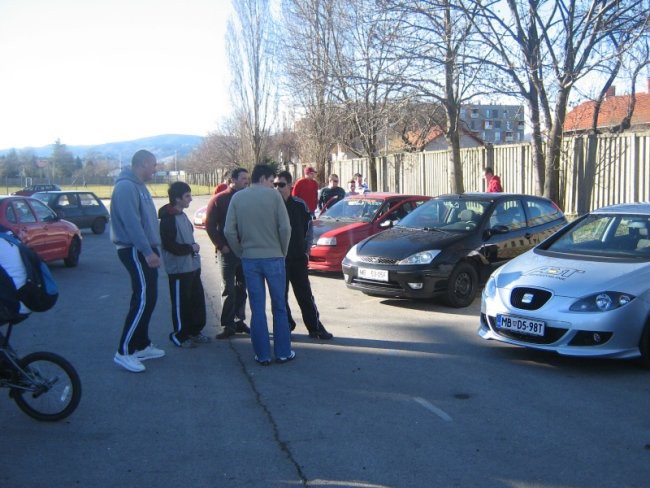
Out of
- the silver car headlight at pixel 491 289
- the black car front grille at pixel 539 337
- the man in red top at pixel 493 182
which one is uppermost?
the man in red top at pixel 493 182

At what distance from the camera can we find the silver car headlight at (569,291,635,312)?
18.9ft

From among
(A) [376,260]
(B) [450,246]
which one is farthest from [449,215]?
(A) [376,260]

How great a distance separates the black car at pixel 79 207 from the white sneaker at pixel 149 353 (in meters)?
17.2

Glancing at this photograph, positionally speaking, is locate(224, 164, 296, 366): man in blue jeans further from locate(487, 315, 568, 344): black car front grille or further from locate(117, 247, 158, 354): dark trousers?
locate(487, 315, 568, 344): black car front grille

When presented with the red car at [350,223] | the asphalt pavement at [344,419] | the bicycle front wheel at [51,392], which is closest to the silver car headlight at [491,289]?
the asphalt pavement at [344,419]

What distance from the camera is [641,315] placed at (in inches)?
226

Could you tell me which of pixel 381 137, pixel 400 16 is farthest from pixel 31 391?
pixel 381 137

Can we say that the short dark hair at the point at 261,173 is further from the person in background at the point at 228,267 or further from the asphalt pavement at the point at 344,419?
the asphalt pavement at the point at 344,419

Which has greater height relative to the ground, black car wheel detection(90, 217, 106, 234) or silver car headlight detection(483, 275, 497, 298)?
silver car headlight detection(483, 275, 497, 298)

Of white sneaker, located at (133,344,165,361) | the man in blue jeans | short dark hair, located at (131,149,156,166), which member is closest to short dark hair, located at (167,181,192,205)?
short dark hair, located at (131,149,156,166)

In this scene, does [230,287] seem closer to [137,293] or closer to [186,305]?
[186,305]

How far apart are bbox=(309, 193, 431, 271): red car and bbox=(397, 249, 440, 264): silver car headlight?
2.57 meters

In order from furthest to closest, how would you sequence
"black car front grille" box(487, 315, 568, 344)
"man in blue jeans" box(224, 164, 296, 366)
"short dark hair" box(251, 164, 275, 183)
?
"short dark hair" box(251, 164, 275, 183) < "man in blue jeans" box(224, 164, 296, 366) < "black car front grille" box(487, 315, 568, 344)

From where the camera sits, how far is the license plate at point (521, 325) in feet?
19.6
